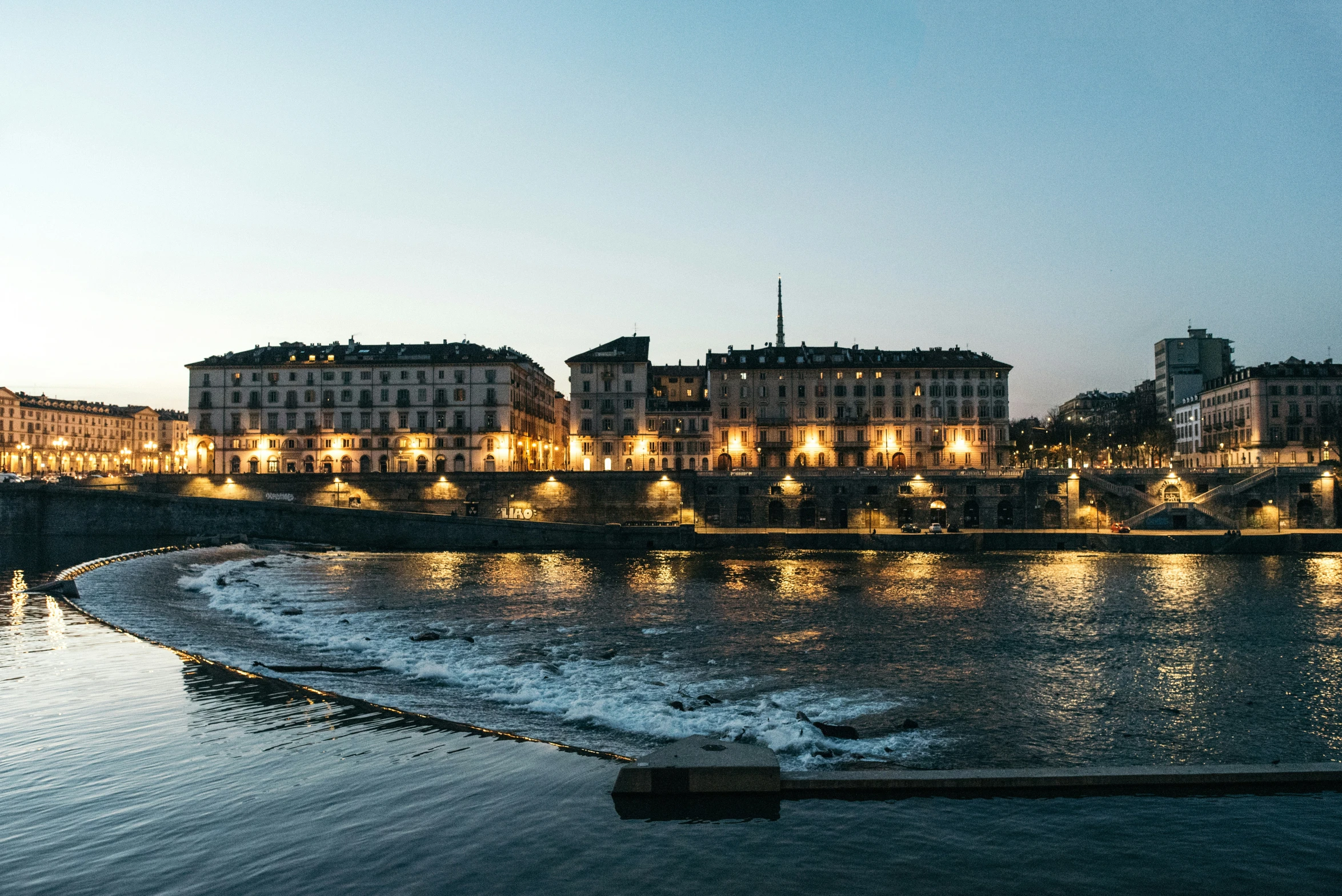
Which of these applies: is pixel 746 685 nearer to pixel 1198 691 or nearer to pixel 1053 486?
pixel 1198 691

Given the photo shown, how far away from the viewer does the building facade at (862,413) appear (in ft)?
357

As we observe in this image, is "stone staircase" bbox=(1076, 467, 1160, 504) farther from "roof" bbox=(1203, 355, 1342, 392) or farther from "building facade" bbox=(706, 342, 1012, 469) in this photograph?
"roof" bbox=(1203, 355, 1342, 392)

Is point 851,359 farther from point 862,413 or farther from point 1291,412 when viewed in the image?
point 1291,412

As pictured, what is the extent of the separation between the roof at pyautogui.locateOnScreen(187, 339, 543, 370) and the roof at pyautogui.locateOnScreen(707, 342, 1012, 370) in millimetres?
28697

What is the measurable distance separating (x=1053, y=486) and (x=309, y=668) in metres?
79.9

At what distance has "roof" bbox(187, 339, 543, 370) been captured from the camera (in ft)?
352

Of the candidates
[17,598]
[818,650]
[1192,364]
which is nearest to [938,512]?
[818,650]

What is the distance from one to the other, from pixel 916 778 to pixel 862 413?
324 ft

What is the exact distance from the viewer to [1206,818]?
12.2 meters

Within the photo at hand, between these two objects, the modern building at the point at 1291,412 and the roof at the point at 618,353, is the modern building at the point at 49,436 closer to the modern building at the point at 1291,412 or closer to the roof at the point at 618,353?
the roof at the point at 618,353

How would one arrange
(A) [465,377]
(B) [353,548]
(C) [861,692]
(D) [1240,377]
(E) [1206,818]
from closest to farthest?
(E) [1206,818] → (C) [861,692] → (B) [353,548] → (A) [465,377] → (D) [1240,377]

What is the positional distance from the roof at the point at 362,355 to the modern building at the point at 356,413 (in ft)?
0.78

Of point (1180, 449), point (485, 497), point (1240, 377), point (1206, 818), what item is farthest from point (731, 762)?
point (1180, 449)

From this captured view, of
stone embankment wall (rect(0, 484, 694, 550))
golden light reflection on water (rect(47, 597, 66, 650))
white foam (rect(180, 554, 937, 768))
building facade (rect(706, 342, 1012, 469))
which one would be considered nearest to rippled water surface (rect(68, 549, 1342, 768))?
white foam (rect(180, 554, 937, 768))
